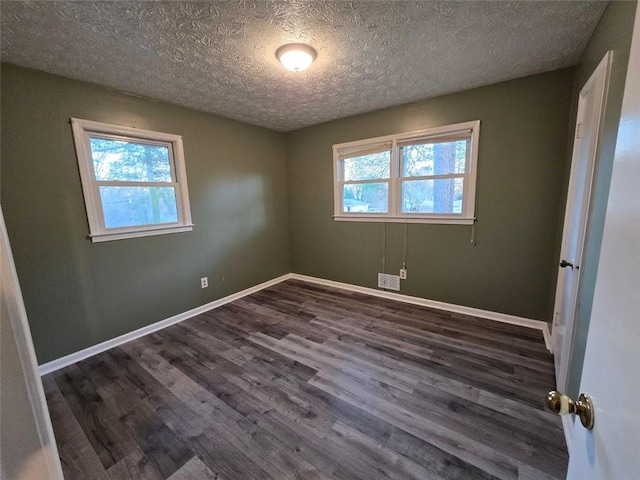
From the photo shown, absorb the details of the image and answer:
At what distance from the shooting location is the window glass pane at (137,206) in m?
2.52

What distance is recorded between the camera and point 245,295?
3.78m

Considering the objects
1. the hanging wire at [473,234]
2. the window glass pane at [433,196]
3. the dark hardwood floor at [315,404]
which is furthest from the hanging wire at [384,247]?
the hanging wire at [473,234]

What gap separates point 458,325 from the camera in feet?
9.06

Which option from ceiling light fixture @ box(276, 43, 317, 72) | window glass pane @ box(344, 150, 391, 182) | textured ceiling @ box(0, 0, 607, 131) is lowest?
window glass pane @ box(344, 150, 391, 182)

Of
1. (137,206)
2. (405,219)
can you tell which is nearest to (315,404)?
(405,219)

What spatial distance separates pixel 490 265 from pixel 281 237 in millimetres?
2946

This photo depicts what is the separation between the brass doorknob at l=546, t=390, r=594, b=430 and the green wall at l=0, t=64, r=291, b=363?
3.20m

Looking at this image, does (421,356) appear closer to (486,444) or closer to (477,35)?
(486,444)

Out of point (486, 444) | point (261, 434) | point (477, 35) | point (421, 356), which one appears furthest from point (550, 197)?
point (261, 434)

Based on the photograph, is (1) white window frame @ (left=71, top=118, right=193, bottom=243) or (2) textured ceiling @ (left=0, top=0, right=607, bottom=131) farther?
(1) white window frame @ (left=71, top=118, right=193, bottom=243)

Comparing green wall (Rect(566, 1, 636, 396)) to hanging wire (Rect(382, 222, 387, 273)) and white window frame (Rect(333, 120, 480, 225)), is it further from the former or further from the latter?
hanging wire (Rect(382, 222, 387, 273))

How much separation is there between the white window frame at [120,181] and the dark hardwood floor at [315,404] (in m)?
1.11

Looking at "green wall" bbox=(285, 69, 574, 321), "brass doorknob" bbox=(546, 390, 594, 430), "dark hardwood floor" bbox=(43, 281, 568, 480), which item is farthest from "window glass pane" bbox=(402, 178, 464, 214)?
"brass doorknob" bbox=(546, 390, 594, 430)

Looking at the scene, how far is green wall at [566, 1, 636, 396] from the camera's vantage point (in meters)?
1.23
